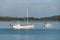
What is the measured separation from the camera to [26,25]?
67375 millimetres

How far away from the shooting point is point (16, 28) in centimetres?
6969

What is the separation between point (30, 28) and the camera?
68.9 meters

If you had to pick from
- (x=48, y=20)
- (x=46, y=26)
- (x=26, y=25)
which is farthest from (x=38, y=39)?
(x=48, y=20)

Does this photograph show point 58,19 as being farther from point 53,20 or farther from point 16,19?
point 16,19

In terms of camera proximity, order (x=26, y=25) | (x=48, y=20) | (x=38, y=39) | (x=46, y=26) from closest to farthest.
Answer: (x=38, y=39), (x=26, y=25), (x=46, y=26), (x=48, y=20)

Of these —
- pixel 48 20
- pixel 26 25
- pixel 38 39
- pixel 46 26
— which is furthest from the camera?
pixel 48 20

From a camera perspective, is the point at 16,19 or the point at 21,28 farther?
the point at 16,19

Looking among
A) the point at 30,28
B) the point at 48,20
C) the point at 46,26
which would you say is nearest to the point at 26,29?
the point at 30,28

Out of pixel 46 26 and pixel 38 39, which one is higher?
pixel 38 39

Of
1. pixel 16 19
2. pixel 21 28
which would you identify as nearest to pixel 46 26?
pixel 16 19

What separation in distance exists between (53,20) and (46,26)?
1505 centimetres

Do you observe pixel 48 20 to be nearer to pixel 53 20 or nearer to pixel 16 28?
pixel 53 20

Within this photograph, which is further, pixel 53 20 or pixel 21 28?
pixel 53 20

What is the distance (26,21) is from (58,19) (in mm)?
29030
